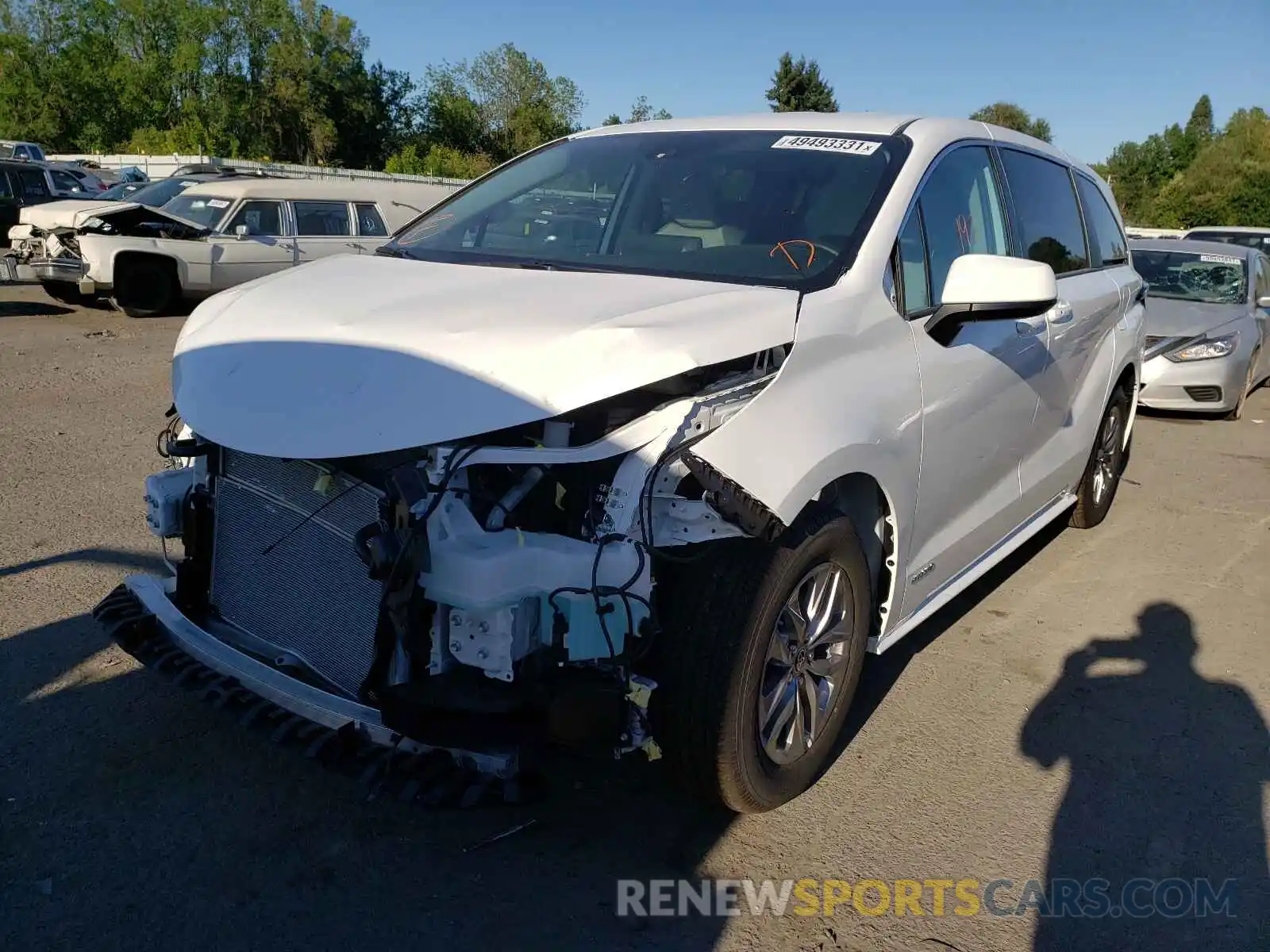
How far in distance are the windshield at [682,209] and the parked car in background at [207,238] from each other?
28.5 feet

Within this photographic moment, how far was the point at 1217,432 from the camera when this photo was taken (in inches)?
353

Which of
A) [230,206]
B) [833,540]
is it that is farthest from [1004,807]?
[230,206]

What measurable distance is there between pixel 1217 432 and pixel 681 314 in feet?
26.6

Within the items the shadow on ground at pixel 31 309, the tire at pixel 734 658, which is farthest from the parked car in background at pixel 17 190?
the tire at pixel 734 658

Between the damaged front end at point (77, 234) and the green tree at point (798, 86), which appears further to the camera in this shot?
the green tree at point (798, 86)

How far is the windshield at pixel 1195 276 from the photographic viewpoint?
9.95 m

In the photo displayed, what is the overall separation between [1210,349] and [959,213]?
21.9 feet

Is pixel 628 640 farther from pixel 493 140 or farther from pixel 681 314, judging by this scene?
pixel 493 140

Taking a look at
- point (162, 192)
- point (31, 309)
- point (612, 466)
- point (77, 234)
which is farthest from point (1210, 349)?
point (162, 192)

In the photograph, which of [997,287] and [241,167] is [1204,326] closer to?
[997,287]

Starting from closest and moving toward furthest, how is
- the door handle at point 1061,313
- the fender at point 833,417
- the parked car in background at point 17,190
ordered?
the fender at point 833,417 < the door handle at point 1061,313 < the parked car in background at point 17,190

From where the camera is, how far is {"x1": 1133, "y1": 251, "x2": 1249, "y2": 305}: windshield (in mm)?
9953

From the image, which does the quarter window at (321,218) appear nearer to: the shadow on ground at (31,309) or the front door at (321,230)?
the front door at (321,230)

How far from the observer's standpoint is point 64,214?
11.9 meters
